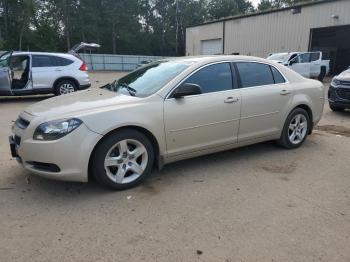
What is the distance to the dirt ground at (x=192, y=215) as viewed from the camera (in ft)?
9.68

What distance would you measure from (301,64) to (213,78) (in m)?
17.0

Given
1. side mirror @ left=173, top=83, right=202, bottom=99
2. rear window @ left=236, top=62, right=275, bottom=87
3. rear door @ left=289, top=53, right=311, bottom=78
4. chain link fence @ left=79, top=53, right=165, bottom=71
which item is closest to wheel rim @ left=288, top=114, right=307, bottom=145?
rear window @ left=236, top=62, right=275, bottom=87

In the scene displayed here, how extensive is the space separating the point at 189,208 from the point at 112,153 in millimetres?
1104

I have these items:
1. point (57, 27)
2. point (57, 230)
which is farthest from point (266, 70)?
point (57, 27)

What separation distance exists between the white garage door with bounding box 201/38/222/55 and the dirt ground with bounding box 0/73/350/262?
30299 millimetres

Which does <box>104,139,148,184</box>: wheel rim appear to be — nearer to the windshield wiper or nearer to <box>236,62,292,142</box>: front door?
the windshield wiper

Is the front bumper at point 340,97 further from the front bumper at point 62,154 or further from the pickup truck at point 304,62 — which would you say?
the pickup truck at point 304,62

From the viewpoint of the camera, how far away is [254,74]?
524 cm

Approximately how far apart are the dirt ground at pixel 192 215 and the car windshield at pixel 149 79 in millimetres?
1149

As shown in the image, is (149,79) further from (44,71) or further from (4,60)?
(4,60)

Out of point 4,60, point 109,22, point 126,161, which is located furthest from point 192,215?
point 109,22

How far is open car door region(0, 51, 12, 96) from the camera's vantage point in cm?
1069

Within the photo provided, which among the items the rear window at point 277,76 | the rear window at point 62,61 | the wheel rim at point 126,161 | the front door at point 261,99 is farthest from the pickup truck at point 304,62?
the wheel rim at point 126,161

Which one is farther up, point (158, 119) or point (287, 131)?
point (158, 119)
